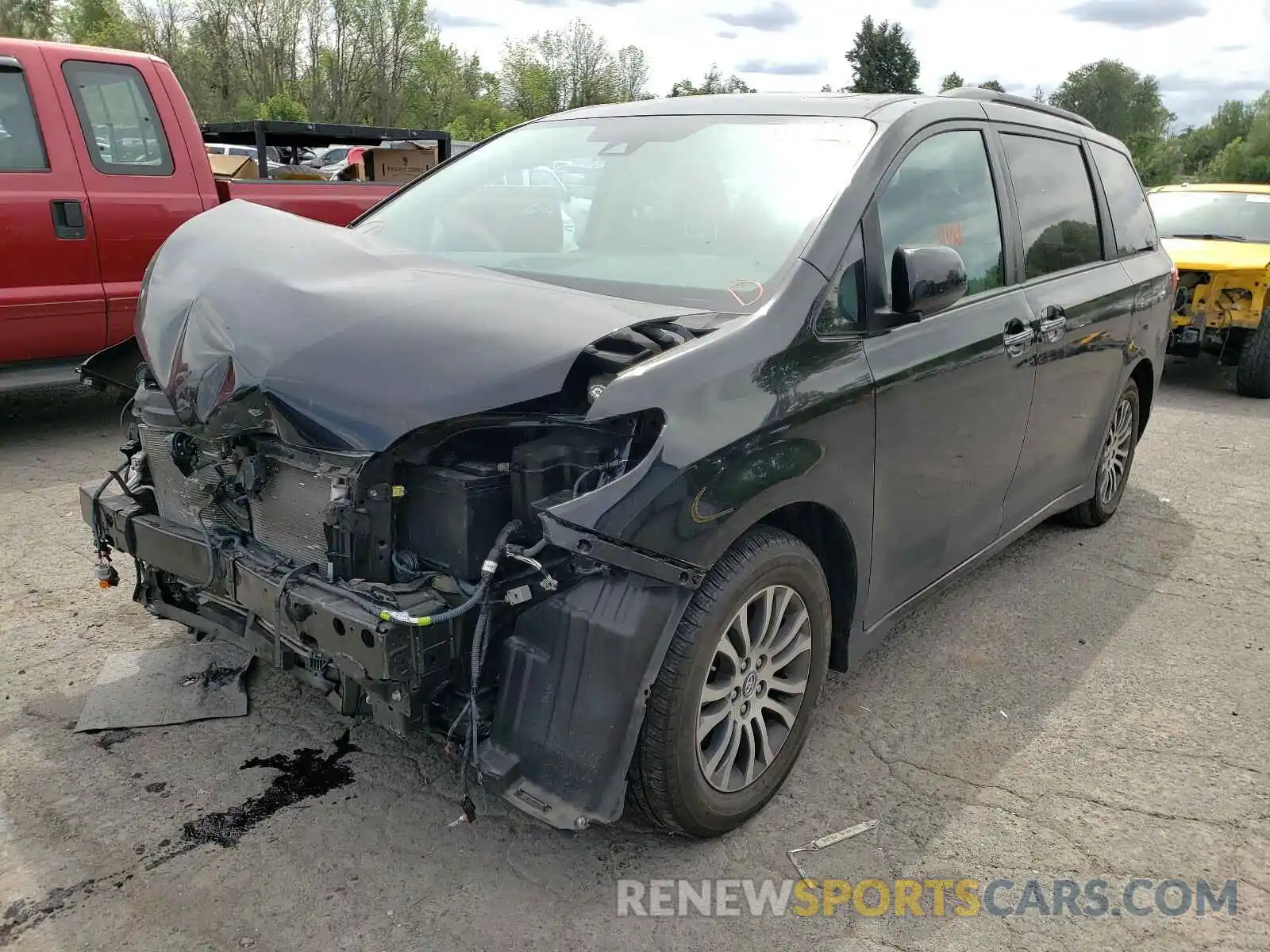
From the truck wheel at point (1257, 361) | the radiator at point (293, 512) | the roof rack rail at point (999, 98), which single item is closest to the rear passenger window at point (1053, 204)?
the roof rack rail at point (999, 98)

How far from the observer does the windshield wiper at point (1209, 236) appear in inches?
389

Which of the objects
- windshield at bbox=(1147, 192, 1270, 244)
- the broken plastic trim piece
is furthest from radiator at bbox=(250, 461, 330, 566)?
windshield at bbox=(1147, 192, 1270, 244)

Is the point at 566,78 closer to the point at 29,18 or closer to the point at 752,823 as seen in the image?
the point at 29,18

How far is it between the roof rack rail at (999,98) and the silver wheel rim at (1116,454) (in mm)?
1459

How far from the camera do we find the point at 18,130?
5.73 meters

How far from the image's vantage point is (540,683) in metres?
2.39

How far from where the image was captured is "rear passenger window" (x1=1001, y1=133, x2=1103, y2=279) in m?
3.93

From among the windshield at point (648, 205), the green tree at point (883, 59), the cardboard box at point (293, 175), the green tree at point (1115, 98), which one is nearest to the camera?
the windshield at point (648, 205)

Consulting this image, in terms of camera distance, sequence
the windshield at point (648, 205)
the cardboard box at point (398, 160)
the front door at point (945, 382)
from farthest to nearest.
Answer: the cardboard box at point (398, 160)
the front door at point (945, 382)
the windshield at point (648, 205)

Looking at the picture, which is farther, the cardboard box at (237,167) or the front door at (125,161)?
the cardboard box at (237,167)

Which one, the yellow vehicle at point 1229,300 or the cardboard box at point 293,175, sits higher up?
the cardboard box at point 293,175

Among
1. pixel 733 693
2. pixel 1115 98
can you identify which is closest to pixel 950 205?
pixel 733 693

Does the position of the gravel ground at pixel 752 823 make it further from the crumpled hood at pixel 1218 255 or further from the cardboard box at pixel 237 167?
the crumpled hood at pixel 1218 255

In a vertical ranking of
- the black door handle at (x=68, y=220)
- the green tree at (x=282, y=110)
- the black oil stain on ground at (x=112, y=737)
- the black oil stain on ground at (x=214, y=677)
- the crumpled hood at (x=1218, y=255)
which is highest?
the green tree at (x=282, y=110)
